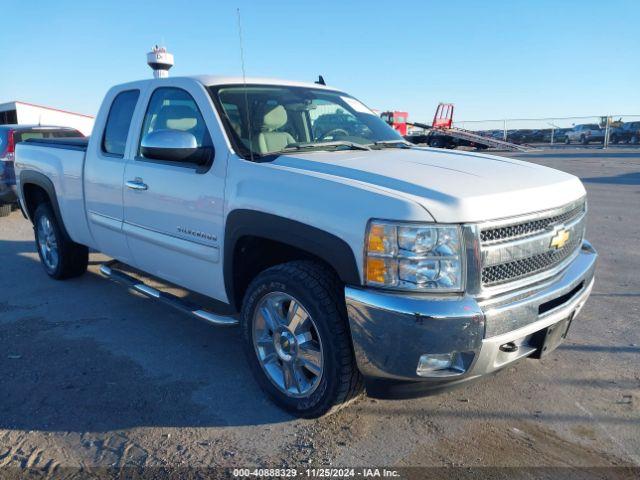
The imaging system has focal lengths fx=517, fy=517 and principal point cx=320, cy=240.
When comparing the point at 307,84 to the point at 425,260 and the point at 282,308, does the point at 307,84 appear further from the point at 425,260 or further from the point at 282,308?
the point at 425,260

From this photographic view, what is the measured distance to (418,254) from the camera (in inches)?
93.6

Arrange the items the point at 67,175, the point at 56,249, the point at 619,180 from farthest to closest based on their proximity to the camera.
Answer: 1. the point at 619,180
2. the point at 56,249
3. the point at 67,175

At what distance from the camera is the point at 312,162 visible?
303cm

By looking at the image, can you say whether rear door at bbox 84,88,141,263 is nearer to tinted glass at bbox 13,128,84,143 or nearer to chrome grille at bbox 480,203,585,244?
chrome grille at bbox 480,203,585,244

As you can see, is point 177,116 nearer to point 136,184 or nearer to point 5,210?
point 136,184

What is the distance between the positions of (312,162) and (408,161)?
63 cm

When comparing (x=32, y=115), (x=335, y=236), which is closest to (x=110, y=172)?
(x=335, y=236)

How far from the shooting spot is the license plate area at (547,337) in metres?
2.69

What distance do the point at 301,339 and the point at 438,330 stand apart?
0.89 meters

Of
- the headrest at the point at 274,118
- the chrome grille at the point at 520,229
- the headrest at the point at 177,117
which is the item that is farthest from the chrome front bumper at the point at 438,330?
the headrest at the point at 177,117

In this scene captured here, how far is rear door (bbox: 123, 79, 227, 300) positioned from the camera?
10.9 ft

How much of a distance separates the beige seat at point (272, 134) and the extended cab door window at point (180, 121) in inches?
12.9

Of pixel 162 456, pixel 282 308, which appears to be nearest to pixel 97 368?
pixel 162 456

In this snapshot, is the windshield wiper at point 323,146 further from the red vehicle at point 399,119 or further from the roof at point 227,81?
the red vehicle at point 399,119
